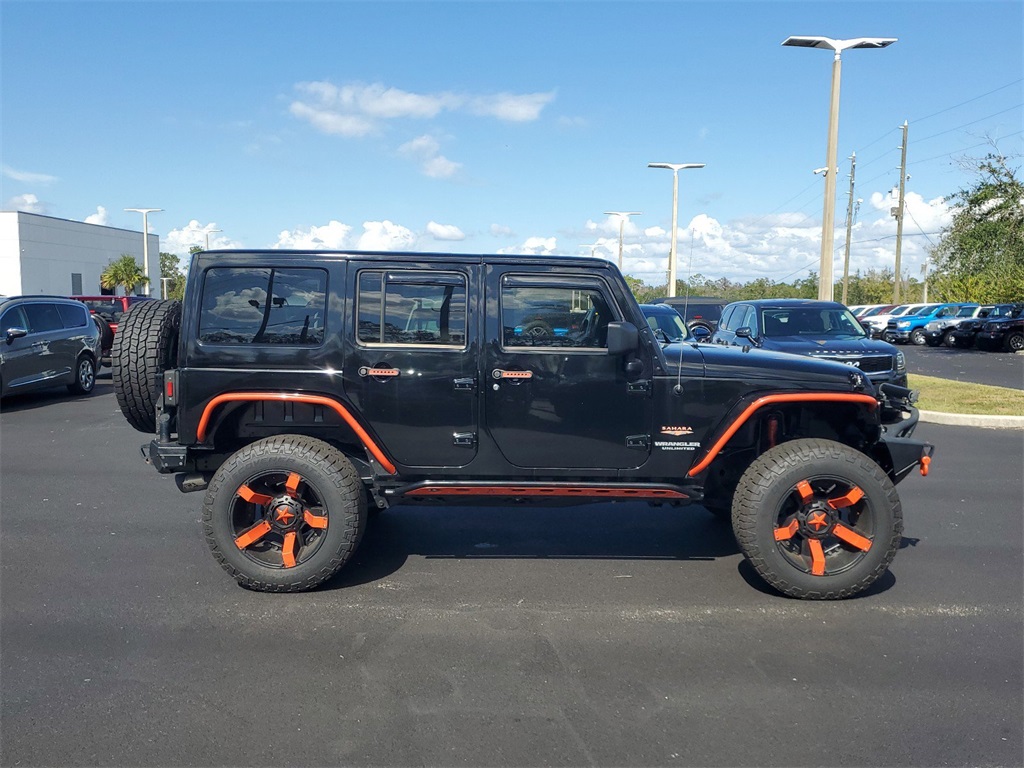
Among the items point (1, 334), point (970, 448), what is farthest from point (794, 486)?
point (1, 334)

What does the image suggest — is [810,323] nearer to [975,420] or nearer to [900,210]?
[975,420]

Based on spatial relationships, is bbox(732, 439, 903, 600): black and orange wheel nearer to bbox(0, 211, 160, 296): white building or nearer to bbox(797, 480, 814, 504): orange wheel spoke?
bbox(797, 480, 814, 504): orange wheel spoke

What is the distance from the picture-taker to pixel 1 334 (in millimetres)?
12250

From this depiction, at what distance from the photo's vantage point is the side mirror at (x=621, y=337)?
469 cm

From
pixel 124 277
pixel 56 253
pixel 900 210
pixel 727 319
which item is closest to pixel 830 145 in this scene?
pixel 727 319

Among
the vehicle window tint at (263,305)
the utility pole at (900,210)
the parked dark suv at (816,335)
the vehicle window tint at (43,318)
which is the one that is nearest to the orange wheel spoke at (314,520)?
the vehicle window tint at (263,305)

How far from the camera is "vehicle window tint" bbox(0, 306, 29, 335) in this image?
12.4m

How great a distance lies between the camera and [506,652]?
4.11 m

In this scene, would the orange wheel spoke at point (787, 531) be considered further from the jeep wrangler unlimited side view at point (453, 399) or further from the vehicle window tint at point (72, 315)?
the vehicle window tint at point (72, 315)

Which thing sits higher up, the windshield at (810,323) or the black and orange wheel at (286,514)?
the windshield at (810,323)

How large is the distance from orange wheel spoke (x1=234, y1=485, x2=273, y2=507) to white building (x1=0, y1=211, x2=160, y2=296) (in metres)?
54.2

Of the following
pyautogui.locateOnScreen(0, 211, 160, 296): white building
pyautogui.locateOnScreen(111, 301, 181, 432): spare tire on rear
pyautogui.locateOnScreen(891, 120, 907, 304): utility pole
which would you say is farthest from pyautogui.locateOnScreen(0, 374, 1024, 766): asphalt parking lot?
pyautogui.locateOnScreen(0, 211, 160, 296): white building

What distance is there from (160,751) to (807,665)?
2.88 m

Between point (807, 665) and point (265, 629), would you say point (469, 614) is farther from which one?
point (807, 665)
